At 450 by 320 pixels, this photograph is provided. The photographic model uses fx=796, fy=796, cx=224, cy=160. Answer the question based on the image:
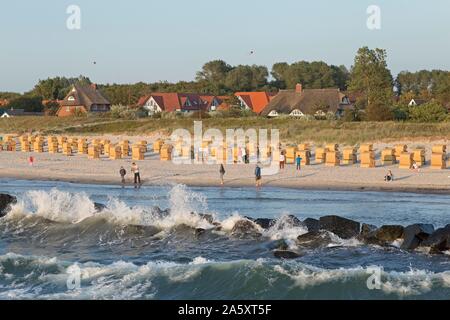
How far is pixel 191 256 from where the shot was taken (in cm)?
1844

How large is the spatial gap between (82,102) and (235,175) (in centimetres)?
5616

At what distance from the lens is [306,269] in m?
16.3

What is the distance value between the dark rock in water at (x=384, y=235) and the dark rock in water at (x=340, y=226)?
41cm

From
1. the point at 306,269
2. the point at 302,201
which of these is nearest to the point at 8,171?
the point at 302,201

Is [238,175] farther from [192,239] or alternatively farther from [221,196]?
[192,239]

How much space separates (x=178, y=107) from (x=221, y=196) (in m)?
58.2

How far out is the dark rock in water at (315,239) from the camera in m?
19.0

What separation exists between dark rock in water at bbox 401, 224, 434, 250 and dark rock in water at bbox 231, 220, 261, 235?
374 centimetres

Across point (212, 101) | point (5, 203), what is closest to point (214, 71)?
point (212, 101)

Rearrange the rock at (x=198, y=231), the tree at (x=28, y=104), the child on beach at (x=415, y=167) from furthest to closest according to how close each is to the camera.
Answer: the tree at (x=28, y=104) → the child on beach at (x=415, y=167) → the rock at (x=198, y=231)

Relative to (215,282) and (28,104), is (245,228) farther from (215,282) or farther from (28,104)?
(28,104)

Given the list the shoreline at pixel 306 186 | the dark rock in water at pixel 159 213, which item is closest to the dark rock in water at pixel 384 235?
the dark rock in water at pixel 159 213

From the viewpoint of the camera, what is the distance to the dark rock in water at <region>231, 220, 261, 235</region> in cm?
2050

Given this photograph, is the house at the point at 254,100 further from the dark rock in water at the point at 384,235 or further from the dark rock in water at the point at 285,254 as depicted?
the dark rock in water at the point at 285,254
